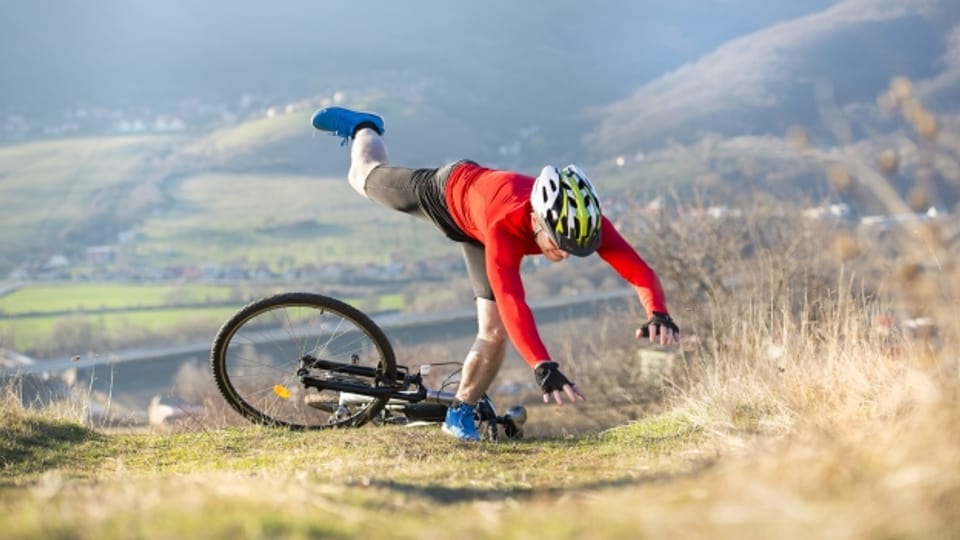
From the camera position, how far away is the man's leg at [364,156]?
805 centimetres

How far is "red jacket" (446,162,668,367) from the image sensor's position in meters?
5.77

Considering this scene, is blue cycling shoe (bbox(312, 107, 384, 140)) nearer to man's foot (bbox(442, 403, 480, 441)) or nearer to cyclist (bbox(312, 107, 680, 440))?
cyclist (bbox(312, 107, 680, 440))

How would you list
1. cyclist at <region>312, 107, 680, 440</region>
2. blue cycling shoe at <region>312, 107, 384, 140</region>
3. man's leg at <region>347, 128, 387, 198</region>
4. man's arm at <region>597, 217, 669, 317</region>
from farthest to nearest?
blue cycling shoe at <region>312, 107, 384, 140</region>
man's leg at <region>347, 128, 387, 198</region>
man's arm at <region>597, 217, 669, 317</region>
cyclist at <region>312, 107, 680, 440</region>

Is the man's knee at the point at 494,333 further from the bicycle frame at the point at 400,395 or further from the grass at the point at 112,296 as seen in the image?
the grass at the point at 112,296

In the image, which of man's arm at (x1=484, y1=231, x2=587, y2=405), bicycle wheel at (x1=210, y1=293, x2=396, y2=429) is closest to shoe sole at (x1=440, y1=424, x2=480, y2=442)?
bicycle wheel at (x1=210, y1=293, x2=396, y2=429)

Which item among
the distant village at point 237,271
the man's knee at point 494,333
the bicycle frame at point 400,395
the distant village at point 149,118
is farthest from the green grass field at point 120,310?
the distant village at point 149,118

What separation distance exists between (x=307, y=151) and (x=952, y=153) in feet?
413

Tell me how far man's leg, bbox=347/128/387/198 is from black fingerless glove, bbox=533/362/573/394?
3061 mm

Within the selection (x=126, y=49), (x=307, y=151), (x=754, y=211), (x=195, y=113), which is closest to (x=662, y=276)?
(x=754, y=211)

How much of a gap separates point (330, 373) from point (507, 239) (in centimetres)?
208

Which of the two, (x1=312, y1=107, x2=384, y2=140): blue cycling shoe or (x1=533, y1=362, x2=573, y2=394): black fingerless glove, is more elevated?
(x1=312, y1=107, x2=384, y2=140): blue cycling shoe

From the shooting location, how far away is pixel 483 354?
272 inches

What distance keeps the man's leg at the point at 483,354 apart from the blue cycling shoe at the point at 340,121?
7.84 feet

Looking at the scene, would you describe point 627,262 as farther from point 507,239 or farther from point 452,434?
point 452,434
